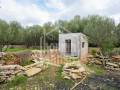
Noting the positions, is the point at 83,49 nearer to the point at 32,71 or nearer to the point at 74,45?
the point at 74,45

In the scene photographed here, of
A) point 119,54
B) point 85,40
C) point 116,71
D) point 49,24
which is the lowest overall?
point 116,71

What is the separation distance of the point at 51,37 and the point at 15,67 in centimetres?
2037

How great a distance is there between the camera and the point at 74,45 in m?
21.9

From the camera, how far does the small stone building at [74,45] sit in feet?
70.7

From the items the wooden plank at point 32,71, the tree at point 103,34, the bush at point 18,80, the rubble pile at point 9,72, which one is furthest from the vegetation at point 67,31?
the bush at point 18,80

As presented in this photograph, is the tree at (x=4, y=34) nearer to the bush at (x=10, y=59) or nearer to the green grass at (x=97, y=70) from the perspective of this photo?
the bush at (x=10, y=59)

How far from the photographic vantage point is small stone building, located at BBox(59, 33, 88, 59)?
848 inches

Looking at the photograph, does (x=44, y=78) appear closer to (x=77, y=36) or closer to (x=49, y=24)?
(x=77, y=36)

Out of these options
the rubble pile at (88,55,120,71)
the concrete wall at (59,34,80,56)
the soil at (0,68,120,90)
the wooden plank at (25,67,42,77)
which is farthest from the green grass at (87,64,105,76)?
the wooden plank at (25,67,42,77)

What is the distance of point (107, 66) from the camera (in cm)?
1903

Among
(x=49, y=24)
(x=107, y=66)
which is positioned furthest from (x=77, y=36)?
(x=49, y=24)

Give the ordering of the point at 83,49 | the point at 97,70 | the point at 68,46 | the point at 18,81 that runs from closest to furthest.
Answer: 1. the point at 18,81
2. the point at 97,70
3. the point at 83,49
4. the point at 68,46

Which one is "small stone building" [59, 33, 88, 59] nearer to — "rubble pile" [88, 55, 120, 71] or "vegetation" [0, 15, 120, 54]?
"rubble pile" [88, 55, 120, 71]

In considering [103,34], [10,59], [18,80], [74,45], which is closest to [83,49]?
[74,45]
